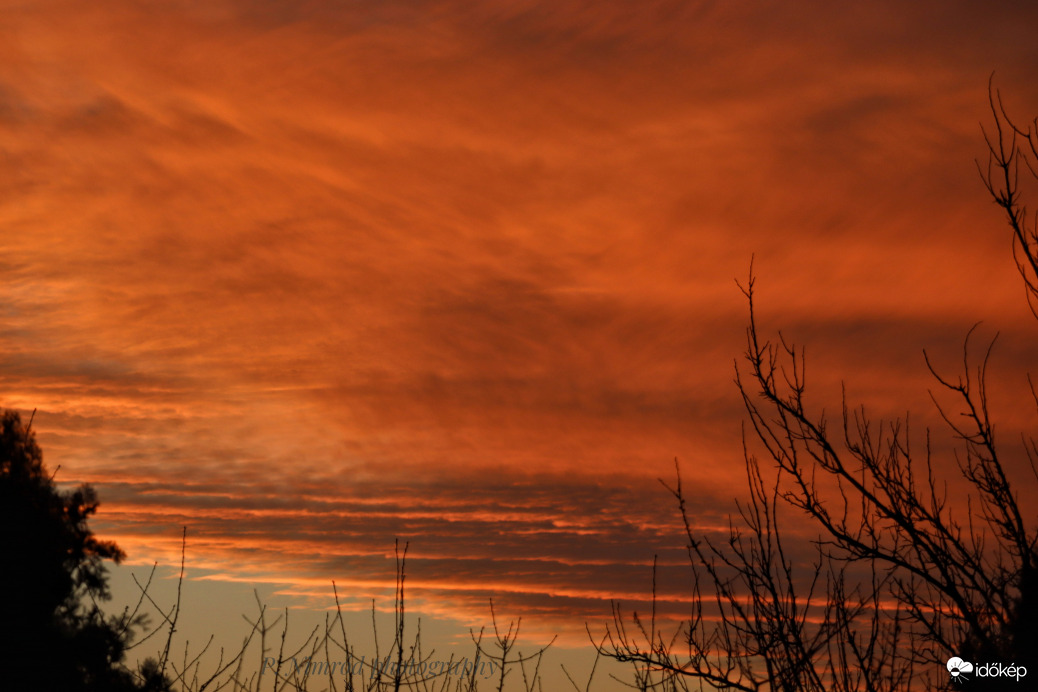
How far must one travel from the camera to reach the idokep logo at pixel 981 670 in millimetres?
6387

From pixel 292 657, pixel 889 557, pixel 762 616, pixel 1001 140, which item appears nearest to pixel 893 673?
pixel 762 616

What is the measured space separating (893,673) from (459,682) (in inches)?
219

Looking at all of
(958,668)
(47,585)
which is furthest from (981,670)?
(47,585)

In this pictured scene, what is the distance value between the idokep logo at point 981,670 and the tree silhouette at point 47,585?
1393 centimetres

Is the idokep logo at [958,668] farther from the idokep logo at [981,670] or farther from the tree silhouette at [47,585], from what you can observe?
the tree silhouette at [47,585]

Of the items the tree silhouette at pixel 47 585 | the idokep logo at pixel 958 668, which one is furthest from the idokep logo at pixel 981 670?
the tree silhouette at pixel 47 585

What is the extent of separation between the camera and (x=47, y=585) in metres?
17.3

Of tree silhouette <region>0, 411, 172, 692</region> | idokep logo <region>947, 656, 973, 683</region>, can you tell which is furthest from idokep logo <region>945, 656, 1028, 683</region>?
tree silhouette <region>0, 411, 172, 692</region>

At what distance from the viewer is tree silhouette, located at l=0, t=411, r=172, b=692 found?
16.6 metres

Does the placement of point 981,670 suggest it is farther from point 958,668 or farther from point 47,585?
point 47,585

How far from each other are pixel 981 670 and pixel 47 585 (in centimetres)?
1636

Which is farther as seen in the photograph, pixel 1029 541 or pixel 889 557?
pixel 889 557

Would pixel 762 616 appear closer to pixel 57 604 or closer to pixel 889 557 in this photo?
pixel 889 557

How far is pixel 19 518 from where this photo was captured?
17484 mm
